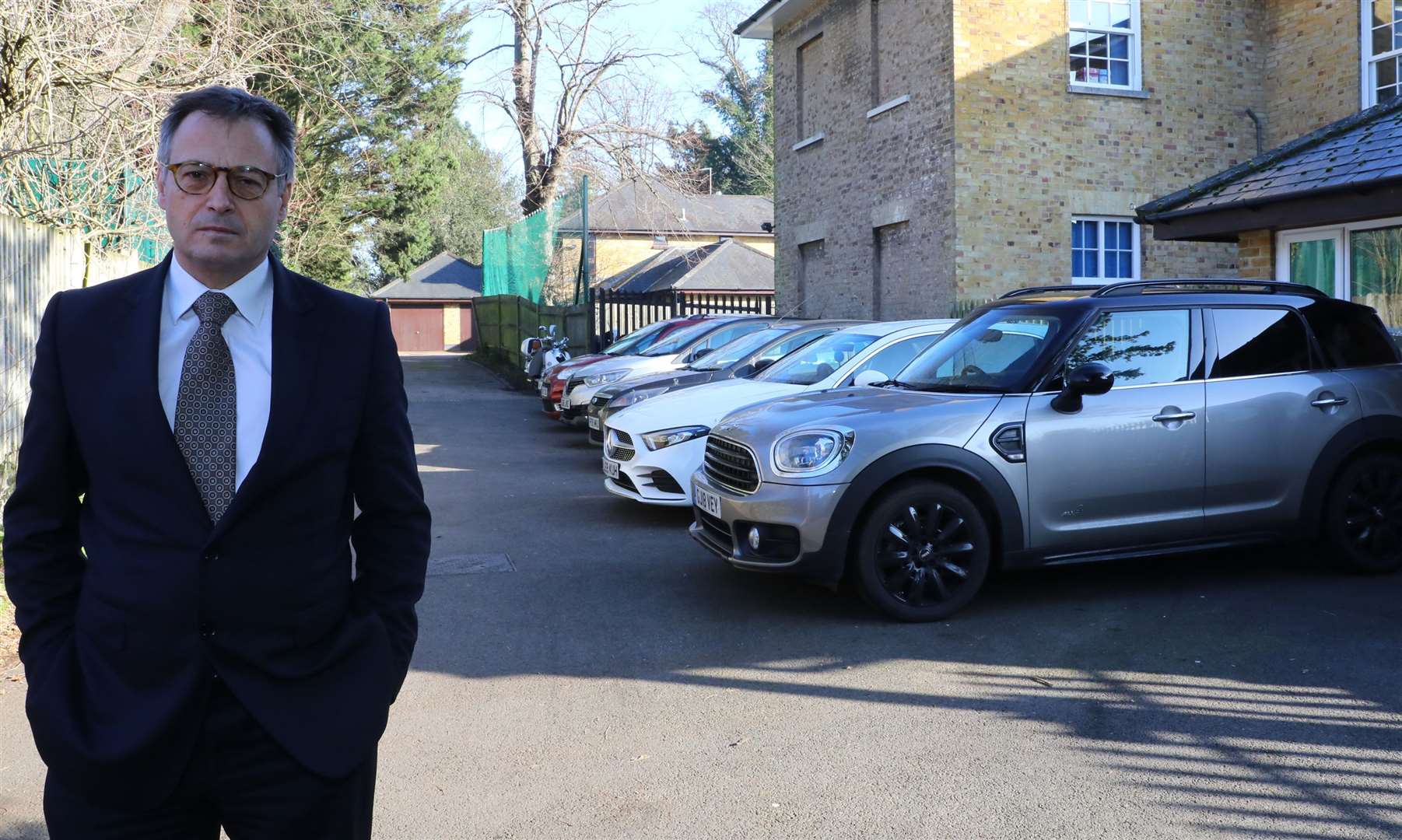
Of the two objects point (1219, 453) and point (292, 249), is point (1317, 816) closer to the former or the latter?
point (1219, 453)

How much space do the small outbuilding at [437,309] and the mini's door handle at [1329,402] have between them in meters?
53.0

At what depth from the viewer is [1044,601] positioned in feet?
23.5

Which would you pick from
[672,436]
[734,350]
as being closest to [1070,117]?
[734,350]

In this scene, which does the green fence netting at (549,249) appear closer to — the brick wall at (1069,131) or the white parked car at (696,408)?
the brick wall at (1069,131)

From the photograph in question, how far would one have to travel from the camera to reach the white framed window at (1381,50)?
1557 centimetres

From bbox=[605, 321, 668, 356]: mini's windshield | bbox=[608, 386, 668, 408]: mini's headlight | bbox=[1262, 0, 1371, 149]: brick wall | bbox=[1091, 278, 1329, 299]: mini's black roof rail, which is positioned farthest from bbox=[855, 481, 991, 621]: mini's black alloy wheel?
bbox=[1262, 0, 1371, 149]: brick wall

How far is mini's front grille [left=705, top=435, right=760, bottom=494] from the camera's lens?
276 inches

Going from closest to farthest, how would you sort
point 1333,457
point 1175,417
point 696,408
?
point 1175,417 → point 1333,457 → point 696,408

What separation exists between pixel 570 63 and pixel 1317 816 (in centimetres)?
3305

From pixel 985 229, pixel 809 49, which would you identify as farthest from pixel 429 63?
pixel 985 229

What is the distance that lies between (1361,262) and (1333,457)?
4.47 meters

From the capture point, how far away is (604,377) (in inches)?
611

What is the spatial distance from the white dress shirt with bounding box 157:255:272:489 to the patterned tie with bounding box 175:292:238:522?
14 mm

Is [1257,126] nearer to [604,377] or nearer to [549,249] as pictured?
[604,377]
